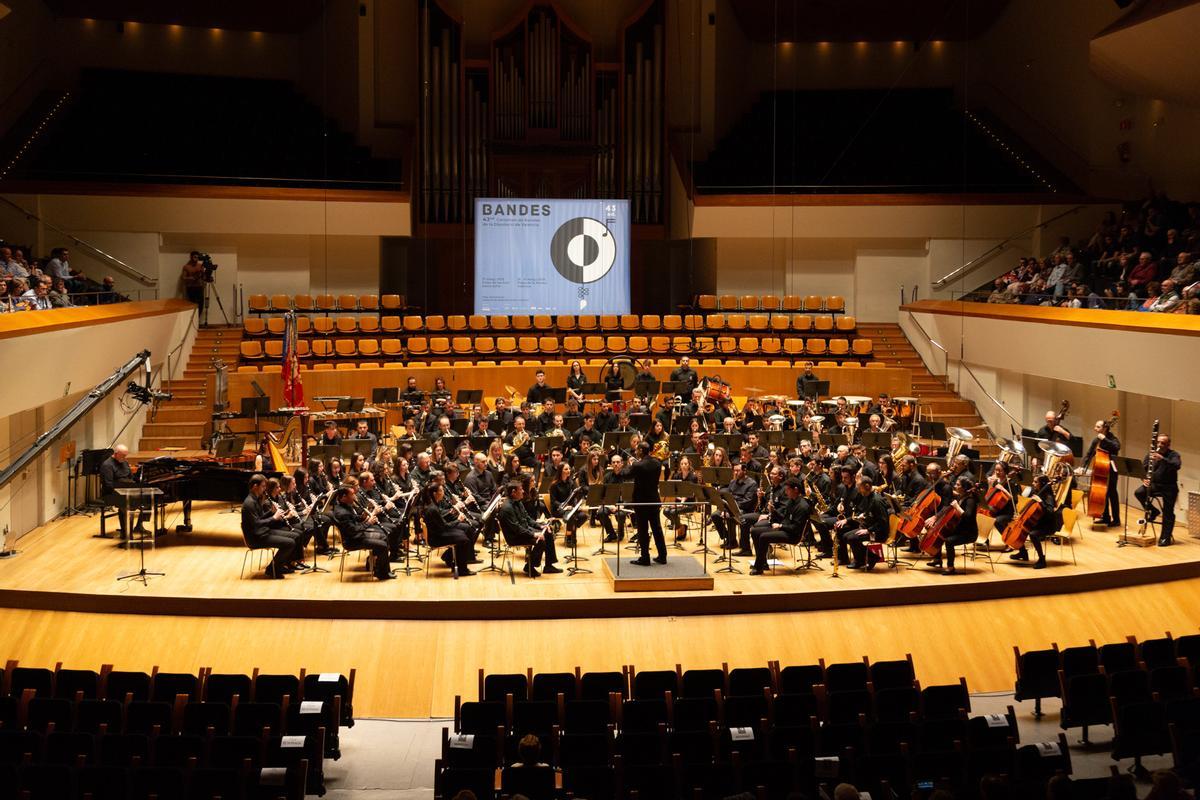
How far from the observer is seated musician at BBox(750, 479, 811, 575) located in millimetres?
12797

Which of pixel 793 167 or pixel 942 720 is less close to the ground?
pixel 793 167

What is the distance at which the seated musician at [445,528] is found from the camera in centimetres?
1255

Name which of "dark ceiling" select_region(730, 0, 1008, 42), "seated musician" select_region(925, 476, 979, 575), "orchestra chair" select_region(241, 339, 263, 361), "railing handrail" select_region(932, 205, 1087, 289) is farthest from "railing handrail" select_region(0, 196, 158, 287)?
"seated musician" select_region(925, 476, 979, 575)

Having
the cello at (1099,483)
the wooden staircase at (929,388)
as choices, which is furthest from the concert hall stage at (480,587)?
the wooden staircase at (929,388)

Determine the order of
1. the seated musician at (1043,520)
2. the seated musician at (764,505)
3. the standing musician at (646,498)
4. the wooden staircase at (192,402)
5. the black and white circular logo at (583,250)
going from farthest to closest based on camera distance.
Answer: the black and white circular logo at (583,250) → the wooden staircase at (192,402) → the seated musician at (1043,520) → the seated musician at (764,505) → the standing musician at (646,498)

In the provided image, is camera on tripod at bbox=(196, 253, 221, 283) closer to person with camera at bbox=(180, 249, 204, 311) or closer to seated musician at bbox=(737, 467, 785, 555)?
person with camera at bbox=(180, 249, 204, 311)

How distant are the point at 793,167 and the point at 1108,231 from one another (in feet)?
21.3

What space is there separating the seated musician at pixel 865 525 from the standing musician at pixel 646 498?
6.37 ft

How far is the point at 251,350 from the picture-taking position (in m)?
20.0

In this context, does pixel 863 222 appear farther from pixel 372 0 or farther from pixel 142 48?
pixel 142 48

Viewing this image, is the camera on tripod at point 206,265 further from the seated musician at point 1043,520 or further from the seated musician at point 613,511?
the seated musician at point 1043,520

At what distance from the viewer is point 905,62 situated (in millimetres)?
26641

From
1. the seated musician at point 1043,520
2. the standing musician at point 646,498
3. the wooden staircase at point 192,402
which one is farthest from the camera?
the wooden staircase at point 192,402

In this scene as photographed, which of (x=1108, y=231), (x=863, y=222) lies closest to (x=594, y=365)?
(x=863, y=222)
